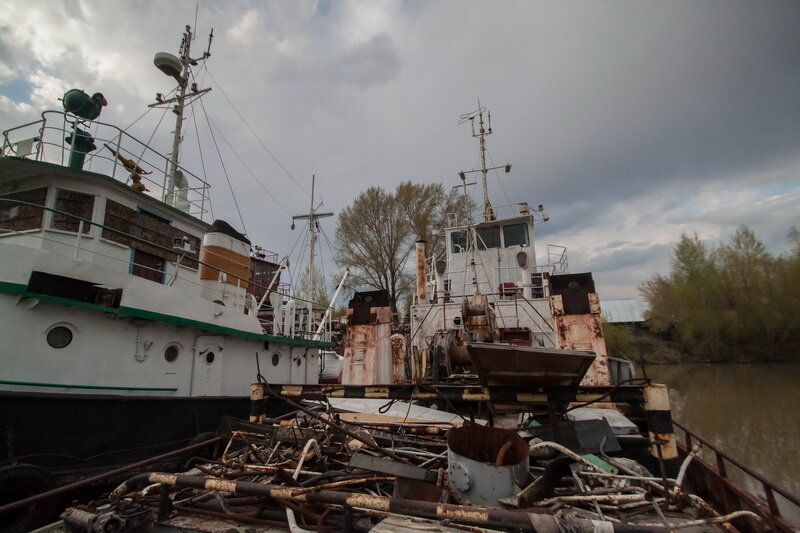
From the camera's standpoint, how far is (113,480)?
5.12 m

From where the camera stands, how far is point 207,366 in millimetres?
7195

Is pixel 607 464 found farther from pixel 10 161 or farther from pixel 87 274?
pixel 10 161

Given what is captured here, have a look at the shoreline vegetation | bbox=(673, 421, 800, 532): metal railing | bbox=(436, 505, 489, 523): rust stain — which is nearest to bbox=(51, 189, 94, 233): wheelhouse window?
bbox=(436, 505, 489, 523): rust stain

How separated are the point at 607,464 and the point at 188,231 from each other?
9.63 meters

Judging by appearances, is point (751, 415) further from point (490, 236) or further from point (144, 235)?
point (144, 235)

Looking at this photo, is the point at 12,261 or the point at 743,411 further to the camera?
the point at 743,411

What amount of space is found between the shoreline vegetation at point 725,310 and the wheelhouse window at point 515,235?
19633mm

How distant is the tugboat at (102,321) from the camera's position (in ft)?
15.5

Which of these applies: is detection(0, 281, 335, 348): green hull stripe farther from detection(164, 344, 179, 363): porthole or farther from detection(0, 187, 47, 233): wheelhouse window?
detection(0, 187, 47, 233): wheelhouse window

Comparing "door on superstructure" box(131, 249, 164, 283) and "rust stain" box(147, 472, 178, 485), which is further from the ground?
"door on superstructure" box(131, 249, 164, 283)

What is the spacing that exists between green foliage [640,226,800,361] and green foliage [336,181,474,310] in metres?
23.1

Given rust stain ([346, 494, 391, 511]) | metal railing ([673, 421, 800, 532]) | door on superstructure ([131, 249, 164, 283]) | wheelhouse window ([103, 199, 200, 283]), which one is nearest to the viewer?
rust stain ([346, 494, 391, 511])

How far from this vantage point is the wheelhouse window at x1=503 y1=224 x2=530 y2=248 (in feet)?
46.8

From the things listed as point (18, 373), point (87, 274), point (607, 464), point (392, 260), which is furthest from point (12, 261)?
point (392, 260)
